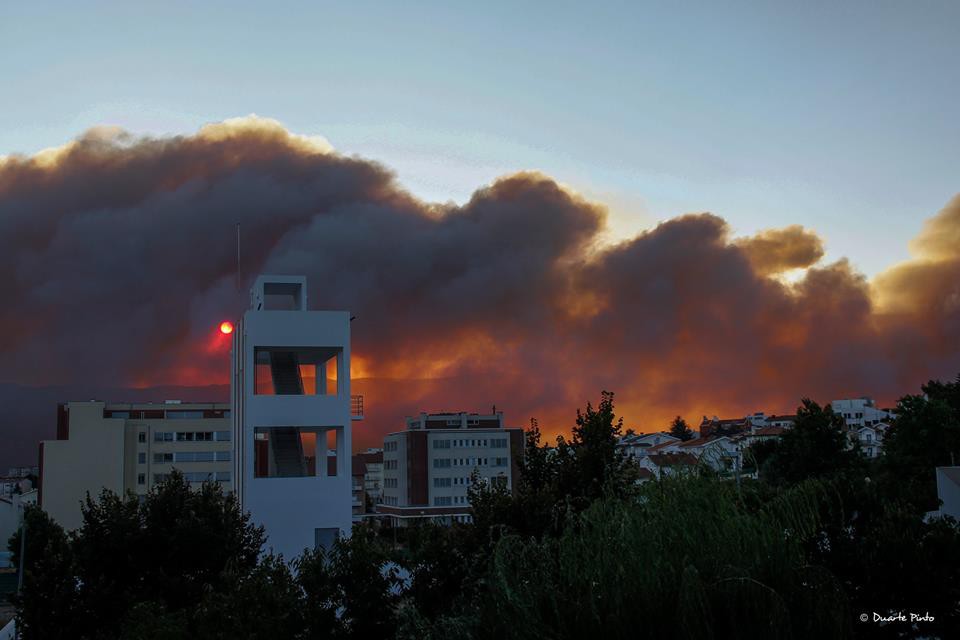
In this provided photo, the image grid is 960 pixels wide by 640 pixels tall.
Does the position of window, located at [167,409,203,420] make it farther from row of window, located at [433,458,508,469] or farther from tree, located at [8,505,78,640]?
tree, located at [8,505,78,640]

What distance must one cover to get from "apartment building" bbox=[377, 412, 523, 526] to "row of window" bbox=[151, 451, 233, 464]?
21689 mm

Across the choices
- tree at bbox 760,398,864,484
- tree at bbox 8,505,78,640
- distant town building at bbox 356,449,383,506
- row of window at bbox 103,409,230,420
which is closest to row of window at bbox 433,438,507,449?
row of window at bbox 103,409,230,420

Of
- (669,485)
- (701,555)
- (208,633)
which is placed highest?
(669,485)

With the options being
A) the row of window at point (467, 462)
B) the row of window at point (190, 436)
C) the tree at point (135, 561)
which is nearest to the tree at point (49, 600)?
the tree at point (135, 561)

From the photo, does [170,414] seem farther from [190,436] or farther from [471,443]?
[471,443]

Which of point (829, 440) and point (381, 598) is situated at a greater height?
point (829, 440)

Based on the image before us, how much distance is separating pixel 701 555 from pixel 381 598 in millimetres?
8525

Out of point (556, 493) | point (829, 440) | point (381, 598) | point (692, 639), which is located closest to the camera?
point (692, 639)

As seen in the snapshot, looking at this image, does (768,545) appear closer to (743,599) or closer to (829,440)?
(743,599)

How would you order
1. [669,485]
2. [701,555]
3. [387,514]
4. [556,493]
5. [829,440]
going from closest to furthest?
1. [701,555]
2. [669,485]
3. [556,493]
4. [829,440]
5. [387,514]

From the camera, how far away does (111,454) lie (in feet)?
264

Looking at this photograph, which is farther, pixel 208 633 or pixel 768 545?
pixel 208 633

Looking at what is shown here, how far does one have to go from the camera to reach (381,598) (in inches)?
859

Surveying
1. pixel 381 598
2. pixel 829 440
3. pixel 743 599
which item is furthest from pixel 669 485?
pixel 829 440
